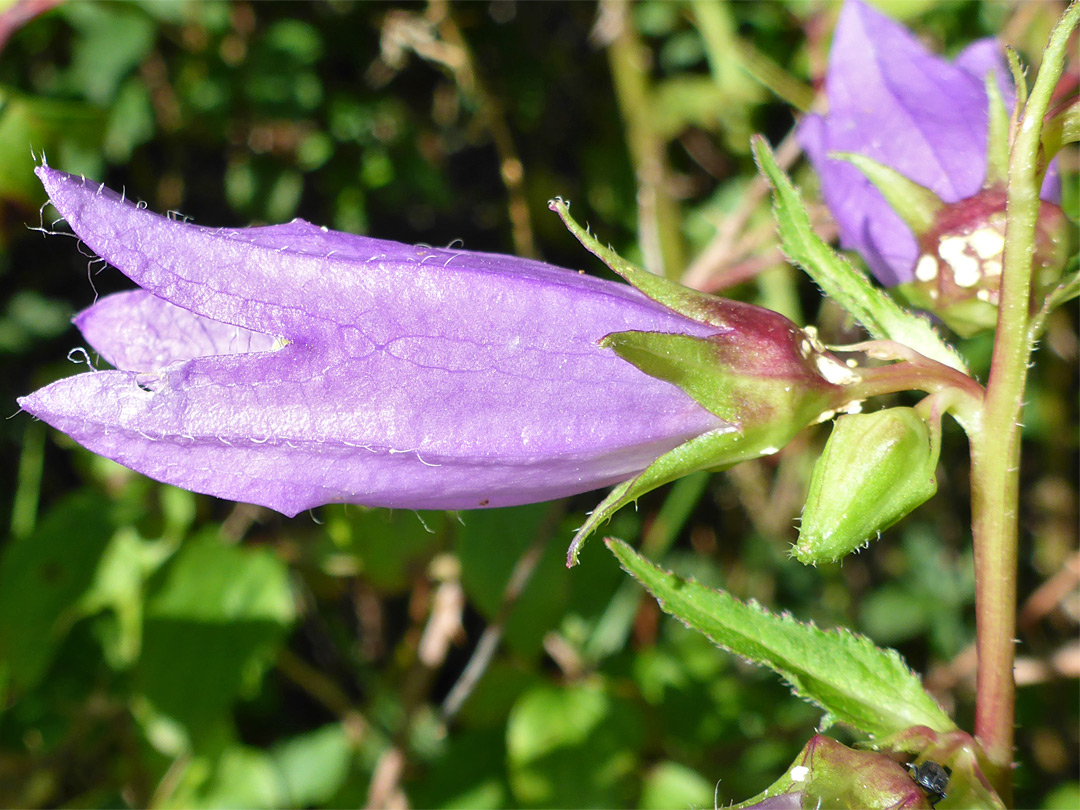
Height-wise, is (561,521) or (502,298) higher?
(502,298)

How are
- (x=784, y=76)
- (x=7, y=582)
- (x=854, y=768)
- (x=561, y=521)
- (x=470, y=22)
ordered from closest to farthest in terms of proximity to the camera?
(x=854, y=768), (x=7, y=582), (x=561, y=521), (x=784, y=76), (x=470, y=22)

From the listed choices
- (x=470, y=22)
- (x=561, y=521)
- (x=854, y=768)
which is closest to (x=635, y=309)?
(x=854, y=768)

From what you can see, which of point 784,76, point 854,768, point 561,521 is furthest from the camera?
point 784,76

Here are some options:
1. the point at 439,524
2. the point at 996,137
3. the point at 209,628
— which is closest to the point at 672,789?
the point at 439,524

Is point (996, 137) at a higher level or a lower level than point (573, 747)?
higher

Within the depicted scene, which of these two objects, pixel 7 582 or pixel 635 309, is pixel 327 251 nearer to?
pixel 635 309

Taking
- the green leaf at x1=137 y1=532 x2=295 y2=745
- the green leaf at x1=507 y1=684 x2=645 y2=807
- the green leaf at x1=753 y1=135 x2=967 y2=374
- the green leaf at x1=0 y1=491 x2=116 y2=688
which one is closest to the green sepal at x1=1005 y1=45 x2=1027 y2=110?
the green leaf at x1=753 y1=135 x2=967 y2=374

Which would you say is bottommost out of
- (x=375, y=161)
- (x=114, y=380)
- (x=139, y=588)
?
(x=139, y=588)

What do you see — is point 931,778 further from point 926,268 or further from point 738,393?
point 926,268
